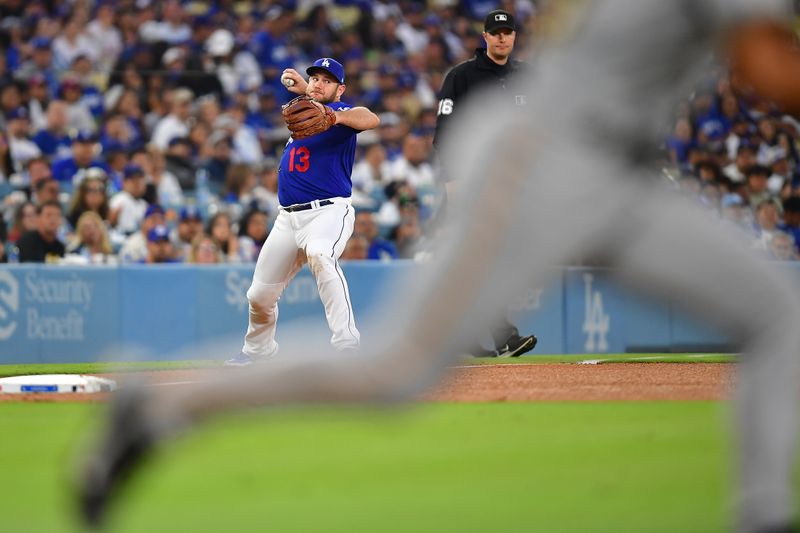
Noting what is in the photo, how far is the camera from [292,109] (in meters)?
10.1

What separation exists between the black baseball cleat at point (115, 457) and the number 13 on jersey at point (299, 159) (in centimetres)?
726

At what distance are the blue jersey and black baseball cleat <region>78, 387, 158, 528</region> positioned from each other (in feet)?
23.4

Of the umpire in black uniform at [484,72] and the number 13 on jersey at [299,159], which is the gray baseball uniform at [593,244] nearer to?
the number 13 on jersey at [299,159]

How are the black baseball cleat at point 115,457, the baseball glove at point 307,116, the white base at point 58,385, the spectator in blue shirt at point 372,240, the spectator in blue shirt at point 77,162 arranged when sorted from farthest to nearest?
the spectator in blue shirt at point 77,162 → the spectator in blue shirt at point 372,240 → the baseball glove at point 307,116 → the white base at point 58,385 → the black baseball cleat at point 115,457

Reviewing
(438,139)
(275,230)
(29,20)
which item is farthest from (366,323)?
(29,20)

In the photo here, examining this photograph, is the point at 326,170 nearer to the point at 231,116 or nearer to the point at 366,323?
the point at 366,323

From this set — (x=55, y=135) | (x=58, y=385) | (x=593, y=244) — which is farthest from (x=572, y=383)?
(x=55, y=135)

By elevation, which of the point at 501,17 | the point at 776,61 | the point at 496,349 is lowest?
the point at 496,349

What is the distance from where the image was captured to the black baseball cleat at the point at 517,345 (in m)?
12.4

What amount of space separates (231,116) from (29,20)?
3660 mm

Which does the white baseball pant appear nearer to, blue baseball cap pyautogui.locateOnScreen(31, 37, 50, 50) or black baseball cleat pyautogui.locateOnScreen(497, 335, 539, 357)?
black baseball cleat pyautogui.locateOnScreen(497, 335, 539, 357)

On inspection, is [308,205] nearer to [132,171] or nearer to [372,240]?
[372,240]

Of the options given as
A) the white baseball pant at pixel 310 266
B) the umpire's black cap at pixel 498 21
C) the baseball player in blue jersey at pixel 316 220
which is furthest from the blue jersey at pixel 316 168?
the umpire's black cap at pixel 498 21

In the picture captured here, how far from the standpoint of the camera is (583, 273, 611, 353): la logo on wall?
1473 cm
